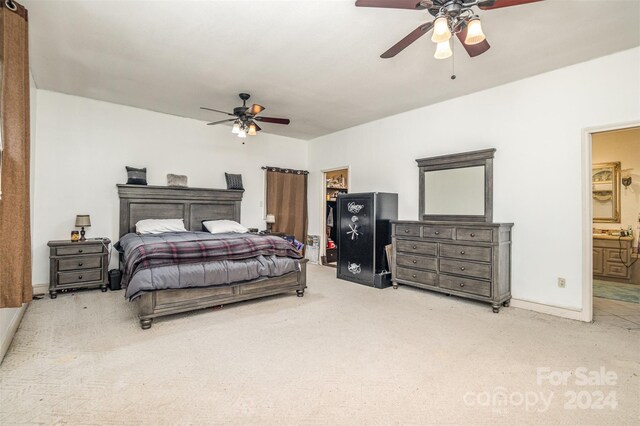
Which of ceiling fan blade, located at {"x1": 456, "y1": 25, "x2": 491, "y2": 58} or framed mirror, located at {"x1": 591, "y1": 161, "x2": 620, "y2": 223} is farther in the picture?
framed mirror, located at {"x1": 591, "y1": 161, "x2": 620, "y2": 223}

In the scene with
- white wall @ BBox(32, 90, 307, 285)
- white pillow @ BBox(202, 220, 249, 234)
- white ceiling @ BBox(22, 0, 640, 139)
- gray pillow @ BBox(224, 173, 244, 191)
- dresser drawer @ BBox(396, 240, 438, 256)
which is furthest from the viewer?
gray pillow @ BBox(224, 173, 244, 191)

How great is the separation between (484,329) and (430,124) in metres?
2.95

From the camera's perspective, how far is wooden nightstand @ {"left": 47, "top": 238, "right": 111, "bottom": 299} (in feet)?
12.8

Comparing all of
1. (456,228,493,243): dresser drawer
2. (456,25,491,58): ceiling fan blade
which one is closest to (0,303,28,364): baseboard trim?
(456,25,491,58): ceiling fan blade

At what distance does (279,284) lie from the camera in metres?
3.84

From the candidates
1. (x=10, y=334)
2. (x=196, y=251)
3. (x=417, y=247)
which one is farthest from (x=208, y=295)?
(x=417, y=247)

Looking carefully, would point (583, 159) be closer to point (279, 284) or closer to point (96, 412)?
point (279, 284)

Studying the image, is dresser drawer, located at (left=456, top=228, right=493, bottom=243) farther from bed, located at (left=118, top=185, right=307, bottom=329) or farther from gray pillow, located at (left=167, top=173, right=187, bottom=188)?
gray pillow, located at (left=167, top=173, right=187, bottom=188)

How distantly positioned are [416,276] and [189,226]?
12.2 ft

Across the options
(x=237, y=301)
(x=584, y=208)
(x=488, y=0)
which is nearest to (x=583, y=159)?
(x=584, y=208)

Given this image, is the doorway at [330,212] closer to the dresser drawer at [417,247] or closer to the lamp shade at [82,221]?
the dresser drawer at [417,247]

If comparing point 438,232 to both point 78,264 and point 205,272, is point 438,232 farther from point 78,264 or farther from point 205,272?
point 78,264

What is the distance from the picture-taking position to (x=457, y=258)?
3.84 metres

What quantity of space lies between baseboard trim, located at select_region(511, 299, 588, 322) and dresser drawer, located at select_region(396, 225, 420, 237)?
4.51 feet
